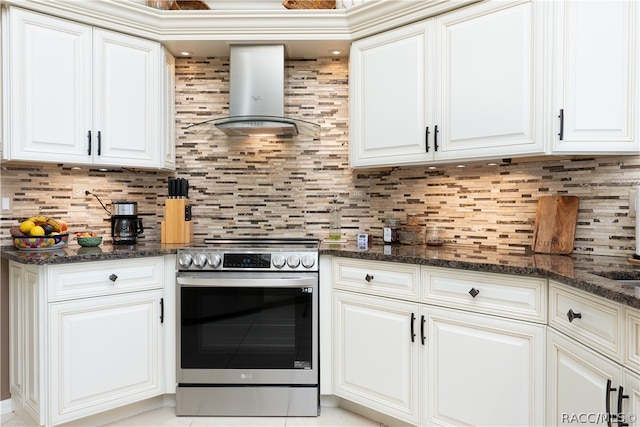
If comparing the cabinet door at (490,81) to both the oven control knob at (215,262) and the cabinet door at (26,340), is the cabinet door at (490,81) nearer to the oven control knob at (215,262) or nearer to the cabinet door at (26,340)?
the oven control knob at (215,262)

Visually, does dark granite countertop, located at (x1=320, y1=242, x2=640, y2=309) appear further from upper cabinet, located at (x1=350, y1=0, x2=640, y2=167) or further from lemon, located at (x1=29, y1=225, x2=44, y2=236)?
lemon, located at (x1=29, y1=225, x2=44, y2=236)

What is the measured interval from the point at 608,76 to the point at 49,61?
286 centimetres

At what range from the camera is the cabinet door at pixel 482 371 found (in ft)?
5.56

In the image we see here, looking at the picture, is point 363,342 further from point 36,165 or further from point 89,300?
point 36,165

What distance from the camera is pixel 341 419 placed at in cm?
232

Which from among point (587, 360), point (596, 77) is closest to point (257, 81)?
point (596, 77)

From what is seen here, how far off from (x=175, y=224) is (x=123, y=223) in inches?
13.1

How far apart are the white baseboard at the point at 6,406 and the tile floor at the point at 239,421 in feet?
0.08

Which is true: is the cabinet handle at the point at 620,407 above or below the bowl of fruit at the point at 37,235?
below

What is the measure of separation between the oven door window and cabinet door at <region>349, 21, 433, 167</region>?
980mm

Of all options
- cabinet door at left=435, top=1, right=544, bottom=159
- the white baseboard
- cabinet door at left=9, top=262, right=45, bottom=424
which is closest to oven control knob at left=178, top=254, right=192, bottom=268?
cabinet door at left=9, top=262, right=45, bottom=424

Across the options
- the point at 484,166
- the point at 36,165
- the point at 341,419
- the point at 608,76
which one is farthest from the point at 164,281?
the point at 608,76

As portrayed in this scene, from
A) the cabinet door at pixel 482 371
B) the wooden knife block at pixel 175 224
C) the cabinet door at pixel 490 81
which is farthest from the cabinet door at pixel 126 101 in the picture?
the cabinet door at pixel 482 371

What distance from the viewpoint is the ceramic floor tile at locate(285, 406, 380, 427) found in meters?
2.26
